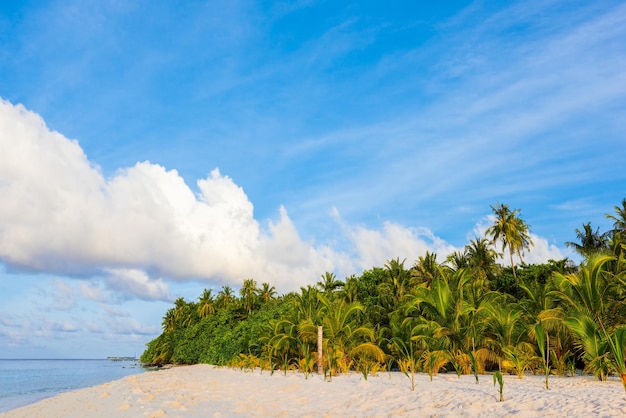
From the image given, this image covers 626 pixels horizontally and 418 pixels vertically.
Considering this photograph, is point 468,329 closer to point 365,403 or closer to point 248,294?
point 365,403

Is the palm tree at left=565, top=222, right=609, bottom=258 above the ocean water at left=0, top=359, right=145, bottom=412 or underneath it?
above

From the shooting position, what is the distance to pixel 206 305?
65250mm

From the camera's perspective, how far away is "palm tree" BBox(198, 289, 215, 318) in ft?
213

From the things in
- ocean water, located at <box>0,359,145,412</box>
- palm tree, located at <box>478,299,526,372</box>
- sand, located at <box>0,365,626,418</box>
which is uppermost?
palm tree, located at <box>478,299,526,372</box>

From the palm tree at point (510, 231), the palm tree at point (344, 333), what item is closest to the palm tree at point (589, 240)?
the palm tree at point (510, 231)

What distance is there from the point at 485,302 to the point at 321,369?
716 cm

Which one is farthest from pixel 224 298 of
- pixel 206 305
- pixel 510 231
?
pixel 510 231

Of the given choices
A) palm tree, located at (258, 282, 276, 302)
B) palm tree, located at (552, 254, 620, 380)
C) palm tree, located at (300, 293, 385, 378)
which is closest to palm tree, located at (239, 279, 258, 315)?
palm tree, located at (258, 282, 276, 302)

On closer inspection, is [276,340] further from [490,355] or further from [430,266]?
[430,266]

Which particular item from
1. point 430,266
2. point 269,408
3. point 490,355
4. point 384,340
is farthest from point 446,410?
point 430,266

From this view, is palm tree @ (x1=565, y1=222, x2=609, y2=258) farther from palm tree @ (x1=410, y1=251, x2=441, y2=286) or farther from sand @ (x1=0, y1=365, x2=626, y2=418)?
sand @ (x1=0, y1=365, x2=626, y2=418)

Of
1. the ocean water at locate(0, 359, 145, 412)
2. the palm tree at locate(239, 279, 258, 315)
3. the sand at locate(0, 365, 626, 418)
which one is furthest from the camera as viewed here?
the palm tree at locate(239, 279, 258, 315)

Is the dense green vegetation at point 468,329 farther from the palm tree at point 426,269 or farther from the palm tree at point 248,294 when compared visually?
the palm tree at point 248,294

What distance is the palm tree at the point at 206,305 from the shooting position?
64.9 m
